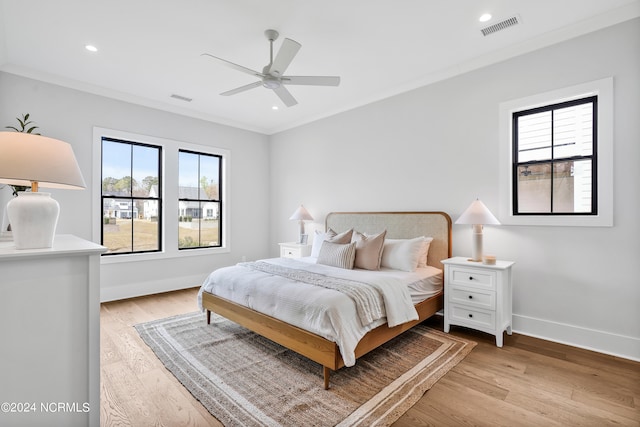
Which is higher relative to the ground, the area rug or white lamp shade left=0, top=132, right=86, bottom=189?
white lamp shade left=0, top=132, right=86, bottom=189

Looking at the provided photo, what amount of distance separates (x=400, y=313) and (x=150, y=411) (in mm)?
1896

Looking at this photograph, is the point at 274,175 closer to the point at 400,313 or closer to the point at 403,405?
the point at 400,313

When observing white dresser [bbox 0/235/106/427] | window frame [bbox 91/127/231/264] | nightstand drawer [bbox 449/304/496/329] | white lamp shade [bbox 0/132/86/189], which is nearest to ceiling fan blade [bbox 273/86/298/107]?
white lamp shade [bbox 0/132/86/189]

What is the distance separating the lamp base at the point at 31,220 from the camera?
1.29 metres

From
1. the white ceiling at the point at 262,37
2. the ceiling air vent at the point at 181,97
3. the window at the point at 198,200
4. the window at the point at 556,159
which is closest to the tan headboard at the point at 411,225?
the window at the point at 556,159

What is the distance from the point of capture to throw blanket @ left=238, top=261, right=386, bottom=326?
2273 mm

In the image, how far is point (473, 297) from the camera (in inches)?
117

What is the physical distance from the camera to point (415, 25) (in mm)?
2742

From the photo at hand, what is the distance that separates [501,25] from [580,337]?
2.90m

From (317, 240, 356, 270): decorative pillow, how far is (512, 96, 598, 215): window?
1.74 m

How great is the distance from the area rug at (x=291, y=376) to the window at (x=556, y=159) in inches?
62.5

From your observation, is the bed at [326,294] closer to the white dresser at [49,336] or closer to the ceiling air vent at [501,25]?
the white dresser at [49,336]

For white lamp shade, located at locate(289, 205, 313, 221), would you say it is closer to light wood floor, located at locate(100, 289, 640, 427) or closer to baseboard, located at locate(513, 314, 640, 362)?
light wood floor, located at locate(100, 289, 640, 427)

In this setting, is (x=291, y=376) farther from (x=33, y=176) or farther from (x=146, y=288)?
(x=146, y=288)
